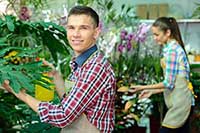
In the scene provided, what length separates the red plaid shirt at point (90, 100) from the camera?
198 cm

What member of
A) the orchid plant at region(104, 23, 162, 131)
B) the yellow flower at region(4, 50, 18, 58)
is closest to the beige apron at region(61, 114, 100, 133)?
the yellow flower at region(4, 50, 18, 58)

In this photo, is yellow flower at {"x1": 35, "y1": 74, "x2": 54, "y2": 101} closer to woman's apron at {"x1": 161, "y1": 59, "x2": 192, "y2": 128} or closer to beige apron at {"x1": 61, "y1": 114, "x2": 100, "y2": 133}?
beige apron at {"x1": 61, "y1": 114, "x2": 100, "y2": 133}

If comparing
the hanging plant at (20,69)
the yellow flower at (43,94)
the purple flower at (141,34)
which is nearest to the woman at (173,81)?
the purple flower at (141,34)

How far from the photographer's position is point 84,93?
1979 mm

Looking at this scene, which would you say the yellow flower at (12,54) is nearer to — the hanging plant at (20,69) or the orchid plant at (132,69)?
the hanging plant at (20,69)

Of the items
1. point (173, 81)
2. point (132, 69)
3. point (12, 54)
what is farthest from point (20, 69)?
point (132, 69)

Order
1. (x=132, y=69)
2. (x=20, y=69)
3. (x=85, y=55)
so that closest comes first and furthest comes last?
(x=20, y=69) → (x=85, y=55) → (x=132, y=69)

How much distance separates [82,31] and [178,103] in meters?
1.93

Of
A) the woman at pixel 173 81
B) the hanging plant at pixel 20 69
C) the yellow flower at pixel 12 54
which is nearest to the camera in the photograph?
the hanging plant at pixel 20 69

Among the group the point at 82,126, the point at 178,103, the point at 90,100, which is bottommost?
the point at 178,103

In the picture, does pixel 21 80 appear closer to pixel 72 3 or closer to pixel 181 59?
pixel 181 59

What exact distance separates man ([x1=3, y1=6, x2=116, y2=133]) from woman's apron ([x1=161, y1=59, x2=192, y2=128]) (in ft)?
5.94

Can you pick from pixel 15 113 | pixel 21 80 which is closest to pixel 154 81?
pixel 15 113

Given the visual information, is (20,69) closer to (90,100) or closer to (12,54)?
(12,54)
